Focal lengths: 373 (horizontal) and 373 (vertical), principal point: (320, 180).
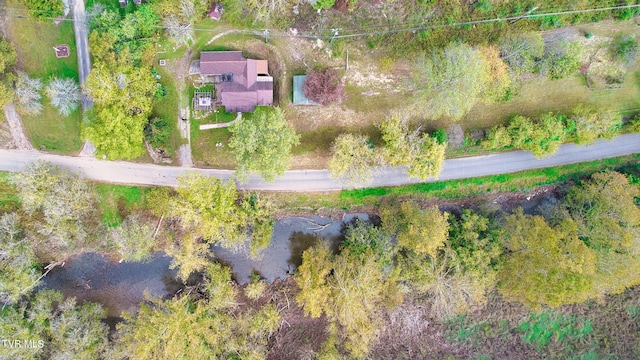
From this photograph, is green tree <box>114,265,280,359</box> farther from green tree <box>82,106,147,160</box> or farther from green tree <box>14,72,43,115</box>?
green tree <box>14,72,43,115</box>

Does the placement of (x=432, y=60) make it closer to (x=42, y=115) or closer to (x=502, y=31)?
(x=502, y=31)

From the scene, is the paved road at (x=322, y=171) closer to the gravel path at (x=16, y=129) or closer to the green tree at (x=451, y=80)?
the gravel path at (x=16, y=129)

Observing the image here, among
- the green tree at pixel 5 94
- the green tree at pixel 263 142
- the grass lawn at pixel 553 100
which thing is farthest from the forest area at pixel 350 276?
the grass lawn at pixel 553 100

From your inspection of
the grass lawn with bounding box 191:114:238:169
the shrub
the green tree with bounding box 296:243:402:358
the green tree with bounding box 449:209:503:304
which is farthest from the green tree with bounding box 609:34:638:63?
the grass lawn with bounding box 191:114:238:169

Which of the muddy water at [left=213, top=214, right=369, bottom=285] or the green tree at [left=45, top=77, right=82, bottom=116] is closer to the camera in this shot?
the green tree at [left=45, top=77, right=82, bottom=116]

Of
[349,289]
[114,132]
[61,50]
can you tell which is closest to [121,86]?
[114,132]
